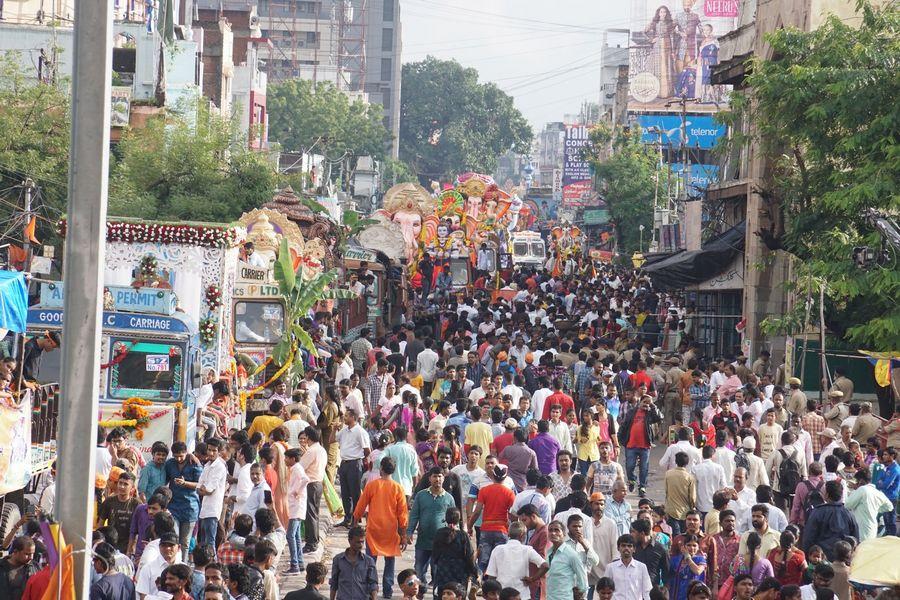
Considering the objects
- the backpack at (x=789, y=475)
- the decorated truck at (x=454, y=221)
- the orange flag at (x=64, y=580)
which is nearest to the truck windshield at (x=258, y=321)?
the backpack at (x=789, y=475)

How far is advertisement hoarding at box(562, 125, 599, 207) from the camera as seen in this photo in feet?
349

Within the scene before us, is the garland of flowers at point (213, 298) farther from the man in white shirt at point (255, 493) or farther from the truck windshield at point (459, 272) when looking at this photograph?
the truck windshield at point (459, 272)

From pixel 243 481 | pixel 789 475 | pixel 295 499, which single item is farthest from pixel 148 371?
pixel 789 475

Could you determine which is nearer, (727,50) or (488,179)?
(727,50)

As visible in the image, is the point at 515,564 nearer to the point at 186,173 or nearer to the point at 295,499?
the point at 295,499

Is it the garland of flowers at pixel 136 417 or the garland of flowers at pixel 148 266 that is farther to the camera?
the garland of flowers at pixel 148 266

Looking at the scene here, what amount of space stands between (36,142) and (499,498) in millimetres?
17858

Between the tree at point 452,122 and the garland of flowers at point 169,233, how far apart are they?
114 m

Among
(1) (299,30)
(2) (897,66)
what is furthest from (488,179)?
(1) (299,30)

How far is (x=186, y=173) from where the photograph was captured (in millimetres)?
34125

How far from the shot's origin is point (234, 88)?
67562 millimetres

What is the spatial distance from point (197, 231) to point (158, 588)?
9617 millimetres

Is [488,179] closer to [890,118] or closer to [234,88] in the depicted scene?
[234,88]

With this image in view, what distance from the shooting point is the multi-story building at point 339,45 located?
11394 cm
